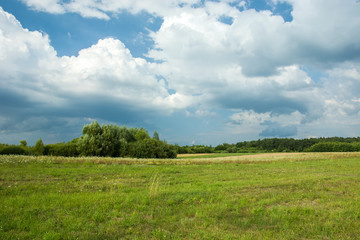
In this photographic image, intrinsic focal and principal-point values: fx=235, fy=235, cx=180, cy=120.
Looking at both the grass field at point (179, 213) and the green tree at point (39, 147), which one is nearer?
the grass field at point (179, 213)

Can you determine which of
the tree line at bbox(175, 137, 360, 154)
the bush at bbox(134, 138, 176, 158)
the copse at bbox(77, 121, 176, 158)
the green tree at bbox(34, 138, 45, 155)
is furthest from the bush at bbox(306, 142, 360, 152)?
the green tree at bbox(34, 138, 45, 155)

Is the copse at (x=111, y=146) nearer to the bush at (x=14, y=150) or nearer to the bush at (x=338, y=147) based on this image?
the bush at (x=14, y=150)

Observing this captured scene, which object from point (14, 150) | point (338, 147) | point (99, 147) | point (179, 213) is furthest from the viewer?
point (338, 147)

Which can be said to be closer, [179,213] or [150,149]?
[179,213]

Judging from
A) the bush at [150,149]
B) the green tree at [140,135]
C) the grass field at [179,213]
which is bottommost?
Result: the grass field at [179,213]

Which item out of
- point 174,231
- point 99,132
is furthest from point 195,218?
point 99,132

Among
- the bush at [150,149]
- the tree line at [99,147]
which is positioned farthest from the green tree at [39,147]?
the bush at [150,149]

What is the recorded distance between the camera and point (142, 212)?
8.74 m

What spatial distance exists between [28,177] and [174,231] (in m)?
12.8

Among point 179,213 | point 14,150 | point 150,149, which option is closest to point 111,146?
point 150,149

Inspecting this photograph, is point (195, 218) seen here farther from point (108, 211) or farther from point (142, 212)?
point (108, 211)

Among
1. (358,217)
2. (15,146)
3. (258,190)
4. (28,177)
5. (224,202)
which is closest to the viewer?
(358,217)

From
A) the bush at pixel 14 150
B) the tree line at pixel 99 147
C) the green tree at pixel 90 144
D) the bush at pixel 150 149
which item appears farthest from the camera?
the bush at pixel 150 149

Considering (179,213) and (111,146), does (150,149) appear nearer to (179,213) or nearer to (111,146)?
(111,146)
